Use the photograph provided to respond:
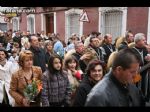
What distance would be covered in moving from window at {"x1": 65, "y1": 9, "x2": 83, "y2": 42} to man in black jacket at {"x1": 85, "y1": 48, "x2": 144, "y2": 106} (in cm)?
956

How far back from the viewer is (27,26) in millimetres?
16734

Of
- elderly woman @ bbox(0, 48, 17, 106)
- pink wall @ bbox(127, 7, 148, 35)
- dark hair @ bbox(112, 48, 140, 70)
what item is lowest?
elderly woman @ bbox(0, 48, 17, 106)

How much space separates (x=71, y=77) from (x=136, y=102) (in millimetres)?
1671

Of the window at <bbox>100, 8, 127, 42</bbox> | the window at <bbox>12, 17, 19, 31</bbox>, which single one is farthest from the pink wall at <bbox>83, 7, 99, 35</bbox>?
the window at <bbox>12, 17, 19, 31</bbox>

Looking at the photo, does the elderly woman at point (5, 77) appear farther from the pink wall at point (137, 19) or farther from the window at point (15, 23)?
the window at point (15, 23)

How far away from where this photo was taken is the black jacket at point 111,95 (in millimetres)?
1948

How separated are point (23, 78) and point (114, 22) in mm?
6680

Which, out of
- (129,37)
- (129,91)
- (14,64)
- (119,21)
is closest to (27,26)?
(119,21)

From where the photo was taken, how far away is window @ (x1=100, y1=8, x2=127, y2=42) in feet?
30.6

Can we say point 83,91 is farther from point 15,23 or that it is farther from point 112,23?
point 15,23

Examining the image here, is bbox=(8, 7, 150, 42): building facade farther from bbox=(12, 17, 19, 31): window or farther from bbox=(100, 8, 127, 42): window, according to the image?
bbox=(12, 17, 19, 31): window

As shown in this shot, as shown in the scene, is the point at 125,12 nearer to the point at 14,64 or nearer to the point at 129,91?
the point at 14,64

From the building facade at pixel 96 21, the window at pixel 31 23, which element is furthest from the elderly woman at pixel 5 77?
the window at pixel 31 23

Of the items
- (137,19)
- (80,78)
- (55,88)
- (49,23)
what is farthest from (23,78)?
(49,23)
